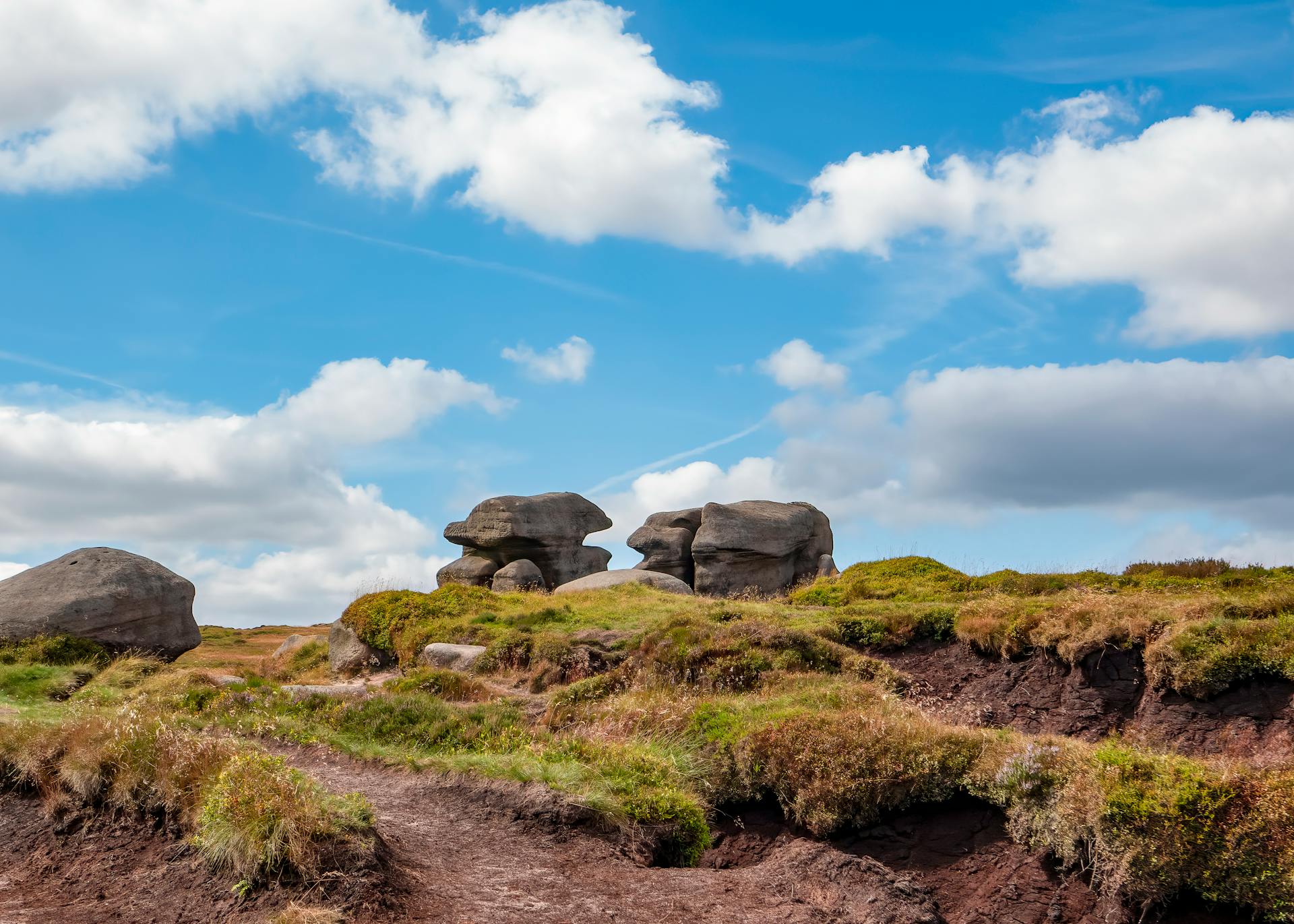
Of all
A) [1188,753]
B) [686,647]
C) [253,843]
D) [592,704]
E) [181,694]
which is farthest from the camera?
[686,647]

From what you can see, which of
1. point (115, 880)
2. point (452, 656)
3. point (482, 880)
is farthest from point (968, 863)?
point (452, 656)

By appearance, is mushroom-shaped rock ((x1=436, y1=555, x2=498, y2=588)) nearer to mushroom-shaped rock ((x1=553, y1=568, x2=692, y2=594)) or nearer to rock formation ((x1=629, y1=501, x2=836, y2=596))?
mushroom-shaped rock ((x1=553, y1=568, x2=692, y2=594))

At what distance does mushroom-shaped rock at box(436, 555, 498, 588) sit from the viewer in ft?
122

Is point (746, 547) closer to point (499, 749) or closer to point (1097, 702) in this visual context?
point (1097, 702)

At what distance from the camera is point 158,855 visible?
8594 millimetres

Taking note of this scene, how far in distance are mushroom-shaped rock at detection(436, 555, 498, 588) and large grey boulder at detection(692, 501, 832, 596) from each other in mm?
8196

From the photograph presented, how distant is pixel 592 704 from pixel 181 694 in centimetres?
704

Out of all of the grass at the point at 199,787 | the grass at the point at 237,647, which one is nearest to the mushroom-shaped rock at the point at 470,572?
the grass at the point at 237,647

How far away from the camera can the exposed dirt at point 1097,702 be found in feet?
40.4

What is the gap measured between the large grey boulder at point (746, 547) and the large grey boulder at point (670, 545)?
1.07m

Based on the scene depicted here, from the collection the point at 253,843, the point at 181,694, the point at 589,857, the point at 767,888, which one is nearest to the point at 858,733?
the point at 767,888

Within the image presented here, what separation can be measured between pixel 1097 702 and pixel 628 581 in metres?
19.0

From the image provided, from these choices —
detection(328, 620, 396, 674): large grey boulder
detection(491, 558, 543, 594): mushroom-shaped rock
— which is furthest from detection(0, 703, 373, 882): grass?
detection(491, 558, 543, 594): mushroom-shaped rock

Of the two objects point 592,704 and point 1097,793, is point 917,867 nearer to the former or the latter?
point 1097,793
